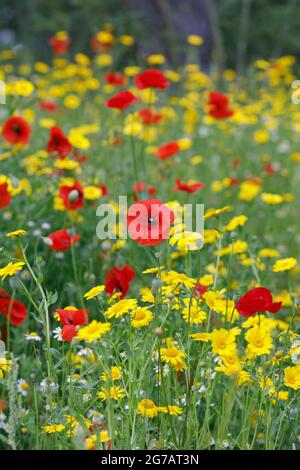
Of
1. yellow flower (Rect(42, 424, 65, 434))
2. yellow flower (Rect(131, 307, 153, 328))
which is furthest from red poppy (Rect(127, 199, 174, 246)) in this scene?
yellow flower (Rect(42, 424, 65, 434))

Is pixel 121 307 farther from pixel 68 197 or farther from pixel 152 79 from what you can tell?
pixel 152 79

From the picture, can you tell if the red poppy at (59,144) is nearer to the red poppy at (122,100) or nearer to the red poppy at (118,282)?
the red poppy at (122,100)

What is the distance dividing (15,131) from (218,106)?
0.85 metres

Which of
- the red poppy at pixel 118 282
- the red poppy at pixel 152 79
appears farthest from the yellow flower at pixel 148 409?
the red poppy at pixel 152 79

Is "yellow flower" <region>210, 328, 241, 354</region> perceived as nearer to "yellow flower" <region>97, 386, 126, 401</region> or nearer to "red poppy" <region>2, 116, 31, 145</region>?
"yellow flower" <region>97, 386, 126, 401</region>

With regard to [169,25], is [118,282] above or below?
below

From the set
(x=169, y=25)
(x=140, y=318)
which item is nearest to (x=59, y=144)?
(x=140, y=318)

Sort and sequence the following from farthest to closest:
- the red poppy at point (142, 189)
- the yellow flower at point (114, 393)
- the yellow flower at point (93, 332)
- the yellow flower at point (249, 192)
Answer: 1. the yellow flower at point (249, 192)
2. the red poppy at point (142, 189)
3. the yellow flower at point (114, 393)
4. the yellow flower at point (93, 332)

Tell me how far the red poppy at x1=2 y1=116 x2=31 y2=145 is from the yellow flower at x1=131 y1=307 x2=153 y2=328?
1.20m

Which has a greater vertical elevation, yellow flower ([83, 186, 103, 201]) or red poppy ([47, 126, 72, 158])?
red poppy ([47, 126, 72, 158])

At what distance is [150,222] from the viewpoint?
1423 mm

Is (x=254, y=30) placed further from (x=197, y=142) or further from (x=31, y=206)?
(x=31, y=206)

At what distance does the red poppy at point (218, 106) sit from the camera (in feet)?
9.12

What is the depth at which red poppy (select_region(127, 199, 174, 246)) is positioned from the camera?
1385 mm
